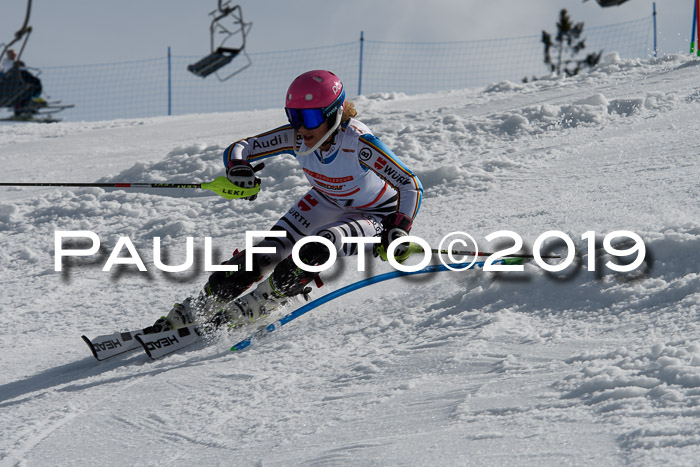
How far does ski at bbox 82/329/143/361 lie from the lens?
4055 millimetres

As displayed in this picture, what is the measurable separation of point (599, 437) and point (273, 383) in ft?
5.05

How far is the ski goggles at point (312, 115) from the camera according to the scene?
12.9ft

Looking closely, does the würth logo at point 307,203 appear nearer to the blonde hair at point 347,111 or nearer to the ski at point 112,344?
the blonde hair at point 347,111

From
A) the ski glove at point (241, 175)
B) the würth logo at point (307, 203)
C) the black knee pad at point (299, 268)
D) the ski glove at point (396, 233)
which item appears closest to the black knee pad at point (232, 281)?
the black knee pad at point (299, 268)

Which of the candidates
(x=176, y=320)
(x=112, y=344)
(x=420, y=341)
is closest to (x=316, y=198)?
(x=176, y=320)

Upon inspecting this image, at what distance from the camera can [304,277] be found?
3.96 m

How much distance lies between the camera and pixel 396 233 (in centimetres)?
381

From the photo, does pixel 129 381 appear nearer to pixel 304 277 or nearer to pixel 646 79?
pixel 304 277

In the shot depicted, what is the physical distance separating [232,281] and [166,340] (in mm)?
499

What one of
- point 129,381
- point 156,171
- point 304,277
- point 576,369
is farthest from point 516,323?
point 156,171

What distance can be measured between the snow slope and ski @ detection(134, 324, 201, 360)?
0.29 ft

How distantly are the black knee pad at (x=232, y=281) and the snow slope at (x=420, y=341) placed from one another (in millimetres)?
316

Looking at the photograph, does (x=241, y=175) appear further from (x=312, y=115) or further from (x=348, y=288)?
(x=348, y=288)

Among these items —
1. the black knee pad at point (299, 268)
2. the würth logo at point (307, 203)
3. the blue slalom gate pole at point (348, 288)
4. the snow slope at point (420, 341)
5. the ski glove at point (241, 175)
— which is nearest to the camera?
the snow slope at point (420, 341)
